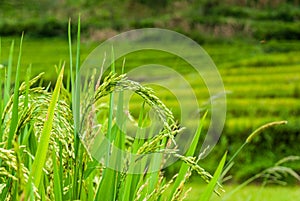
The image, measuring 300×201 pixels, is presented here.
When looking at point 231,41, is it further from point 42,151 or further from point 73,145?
point 42,151

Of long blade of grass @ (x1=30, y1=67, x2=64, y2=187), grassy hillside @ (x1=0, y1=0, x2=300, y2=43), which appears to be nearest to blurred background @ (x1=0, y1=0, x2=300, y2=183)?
grassy hillside @ (x1=0, y1=0, x2=300, y2=43)

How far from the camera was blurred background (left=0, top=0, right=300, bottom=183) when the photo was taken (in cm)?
1147

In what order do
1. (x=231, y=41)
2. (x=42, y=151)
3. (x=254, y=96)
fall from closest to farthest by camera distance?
(x=42, y=151) → (x=254, y=96) → (x=231, y=41)

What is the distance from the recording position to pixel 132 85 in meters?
0.92

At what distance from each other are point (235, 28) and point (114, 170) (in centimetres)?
3206

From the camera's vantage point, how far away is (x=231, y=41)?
3092cm

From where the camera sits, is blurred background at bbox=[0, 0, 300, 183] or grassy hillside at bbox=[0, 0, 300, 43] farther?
Result: grassy hillside at bbox=[0, 0, 300, 43]

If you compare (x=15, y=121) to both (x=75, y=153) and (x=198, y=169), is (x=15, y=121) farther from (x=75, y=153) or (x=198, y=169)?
(x=198, y=169)

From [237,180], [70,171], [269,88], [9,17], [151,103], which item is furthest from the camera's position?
[9,17]

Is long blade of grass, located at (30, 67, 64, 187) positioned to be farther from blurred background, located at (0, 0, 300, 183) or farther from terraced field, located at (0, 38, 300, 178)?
blurred background, located at (0, 0, 300, 183)

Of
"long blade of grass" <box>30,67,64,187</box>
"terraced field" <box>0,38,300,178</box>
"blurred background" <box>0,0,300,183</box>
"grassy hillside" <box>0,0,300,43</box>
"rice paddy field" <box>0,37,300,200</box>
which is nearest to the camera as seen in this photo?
"long blade of grass" <box>30,67,64,187</box>

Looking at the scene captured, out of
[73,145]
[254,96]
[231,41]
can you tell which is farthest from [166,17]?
[73,145]

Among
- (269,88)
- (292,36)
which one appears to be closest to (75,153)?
(269,88)

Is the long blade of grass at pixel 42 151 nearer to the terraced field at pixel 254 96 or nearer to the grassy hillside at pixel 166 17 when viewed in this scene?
the terraced field at pixel 254 96
